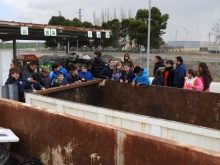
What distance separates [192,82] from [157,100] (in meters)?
1.35

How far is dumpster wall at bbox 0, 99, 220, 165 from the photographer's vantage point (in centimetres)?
232

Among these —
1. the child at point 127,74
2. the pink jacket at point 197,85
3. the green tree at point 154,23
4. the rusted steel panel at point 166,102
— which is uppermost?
the green tree at point 154,23

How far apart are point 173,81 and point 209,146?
4183mm

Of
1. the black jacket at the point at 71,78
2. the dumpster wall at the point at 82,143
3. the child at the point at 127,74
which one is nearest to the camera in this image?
the dumpster wall at the point at 82,143

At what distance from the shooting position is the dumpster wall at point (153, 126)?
297 cm

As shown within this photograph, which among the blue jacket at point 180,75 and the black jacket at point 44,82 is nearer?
the black jacket at point 44,82

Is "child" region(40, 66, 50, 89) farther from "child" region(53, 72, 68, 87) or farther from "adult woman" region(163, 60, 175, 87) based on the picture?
"adult woman" region(163, 60, 175, 87)

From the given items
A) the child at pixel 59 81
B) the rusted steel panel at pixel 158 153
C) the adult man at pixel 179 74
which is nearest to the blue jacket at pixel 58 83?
the child at pixel 59 81

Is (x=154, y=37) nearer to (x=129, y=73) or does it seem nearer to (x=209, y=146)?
(x=129, y=73)

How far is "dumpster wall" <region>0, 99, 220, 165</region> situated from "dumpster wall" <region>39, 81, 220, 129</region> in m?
1.58

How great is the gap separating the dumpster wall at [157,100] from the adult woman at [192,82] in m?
1.23

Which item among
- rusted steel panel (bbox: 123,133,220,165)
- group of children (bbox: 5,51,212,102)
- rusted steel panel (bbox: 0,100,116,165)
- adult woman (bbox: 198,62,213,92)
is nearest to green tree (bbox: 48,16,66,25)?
group of children (bbox: 5,51,212,102)

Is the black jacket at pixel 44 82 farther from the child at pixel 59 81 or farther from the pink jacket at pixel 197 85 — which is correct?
the pink jacket at pixel 197 85

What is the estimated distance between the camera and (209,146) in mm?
2982
